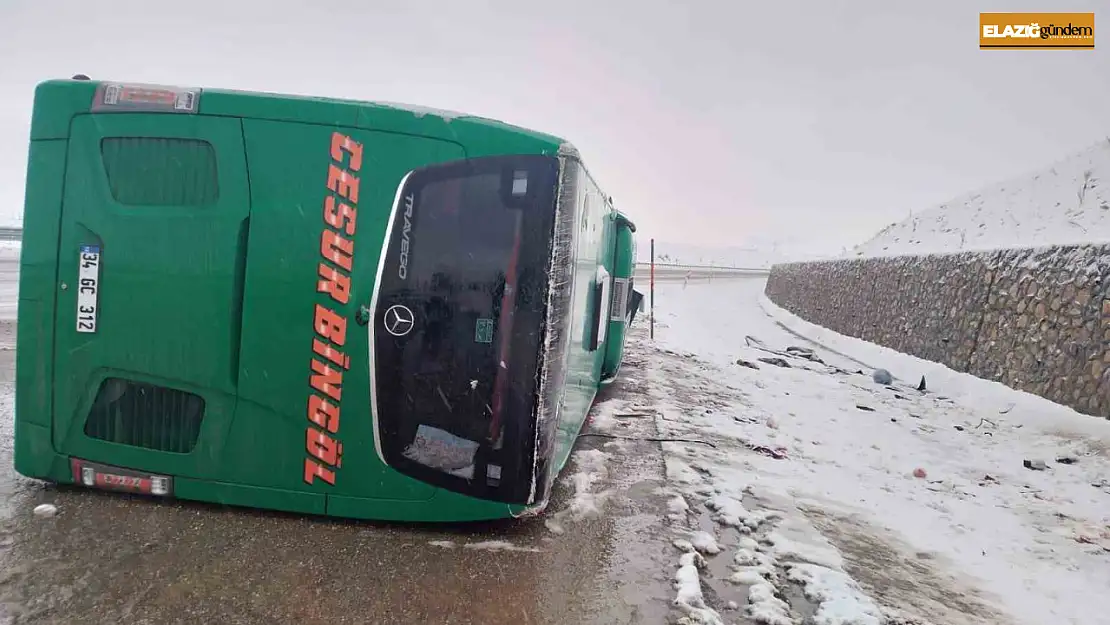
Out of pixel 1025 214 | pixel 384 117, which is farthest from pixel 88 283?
pixel 1025 214

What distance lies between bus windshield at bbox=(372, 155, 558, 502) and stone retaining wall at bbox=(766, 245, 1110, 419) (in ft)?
21.0

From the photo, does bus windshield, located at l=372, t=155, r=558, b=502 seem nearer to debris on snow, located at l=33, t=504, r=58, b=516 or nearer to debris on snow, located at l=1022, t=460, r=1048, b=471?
debris on snow, located at l=33, t=504, r=58, b=516

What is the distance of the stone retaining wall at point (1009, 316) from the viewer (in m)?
6.22

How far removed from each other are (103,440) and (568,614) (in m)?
2.24

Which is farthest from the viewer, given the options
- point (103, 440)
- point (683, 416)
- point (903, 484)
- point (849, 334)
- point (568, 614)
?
point (849, 334)

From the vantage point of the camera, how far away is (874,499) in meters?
3.85

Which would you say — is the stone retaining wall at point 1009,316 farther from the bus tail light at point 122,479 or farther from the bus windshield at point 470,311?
the bus tail light at point 122,479

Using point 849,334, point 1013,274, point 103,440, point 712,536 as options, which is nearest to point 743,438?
point 712,536

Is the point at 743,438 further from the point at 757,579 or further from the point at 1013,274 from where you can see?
the point at 1013,274

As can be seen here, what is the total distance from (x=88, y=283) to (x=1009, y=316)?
375 inches

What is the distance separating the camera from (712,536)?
2900mm

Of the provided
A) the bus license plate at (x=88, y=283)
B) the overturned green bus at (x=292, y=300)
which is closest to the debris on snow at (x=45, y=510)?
the overturned green bus at (x=292, y=300)

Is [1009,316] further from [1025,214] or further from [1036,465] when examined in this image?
[1025,214]

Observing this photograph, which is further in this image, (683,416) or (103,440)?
(683,416)
